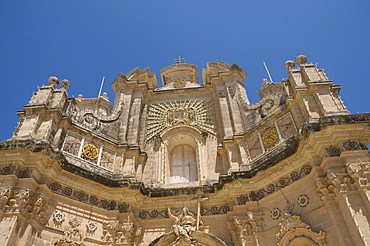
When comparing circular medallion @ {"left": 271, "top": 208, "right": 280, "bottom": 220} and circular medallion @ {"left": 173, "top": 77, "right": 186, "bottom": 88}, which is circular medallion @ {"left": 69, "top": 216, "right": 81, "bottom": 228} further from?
circular medallion @ {"left": 173, "top": 77, "right": 186, "bottom": 88}

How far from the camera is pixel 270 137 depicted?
47.1ft

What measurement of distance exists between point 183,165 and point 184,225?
14.4 feet

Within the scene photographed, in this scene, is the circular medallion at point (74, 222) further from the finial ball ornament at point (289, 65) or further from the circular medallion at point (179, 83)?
the finial ball ornament at point (289, 65)

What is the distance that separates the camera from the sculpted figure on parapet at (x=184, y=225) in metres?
12.5

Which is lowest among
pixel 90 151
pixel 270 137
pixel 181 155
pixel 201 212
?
pixel 201 212

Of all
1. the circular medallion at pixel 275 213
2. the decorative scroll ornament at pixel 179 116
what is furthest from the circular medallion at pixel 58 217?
the circular medallion at pixel 275 213

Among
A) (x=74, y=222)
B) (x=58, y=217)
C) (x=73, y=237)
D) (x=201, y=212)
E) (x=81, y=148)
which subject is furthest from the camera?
(x=81, y=148)

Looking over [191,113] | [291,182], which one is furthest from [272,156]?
[191,113]

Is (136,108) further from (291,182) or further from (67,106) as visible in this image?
(291,182)

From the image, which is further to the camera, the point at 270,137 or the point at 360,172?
the point at 270,137

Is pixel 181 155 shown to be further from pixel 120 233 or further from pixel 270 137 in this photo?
pixel 120 233

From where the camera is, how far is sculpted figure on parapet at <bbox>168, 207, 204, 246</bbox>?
12453mm

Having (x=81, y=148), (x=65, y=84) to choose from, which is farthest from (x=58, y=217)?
(x=65, y=84)

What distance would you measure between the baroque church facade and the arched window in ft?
0.20
